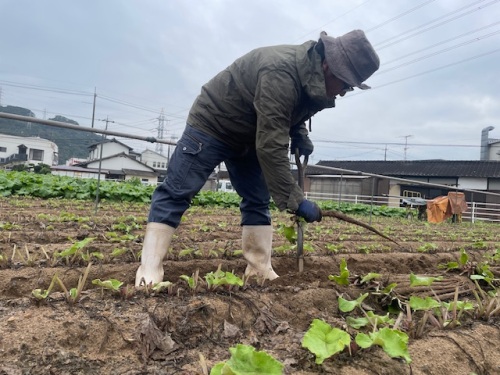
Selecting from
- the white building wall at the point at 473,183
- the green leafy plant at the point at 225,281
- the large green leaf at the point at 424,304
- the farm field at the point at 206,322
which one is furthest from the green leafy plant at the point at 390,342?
the white building wall at the point at 473,183

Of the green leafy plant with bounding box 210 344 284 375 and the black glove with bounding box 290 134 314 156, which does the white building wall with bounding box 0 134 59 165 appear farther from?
the green leafy plant with bounding box 210 344 284 375

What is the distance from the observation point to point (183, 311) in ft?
6.02

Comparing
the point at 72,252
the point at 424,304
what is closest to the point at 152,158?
the point at 72,252

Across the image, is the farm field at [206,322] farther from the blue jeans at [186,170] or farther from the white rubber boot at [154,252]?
the blue jeans at [186,170]

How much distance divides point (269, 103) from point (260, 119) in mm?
99

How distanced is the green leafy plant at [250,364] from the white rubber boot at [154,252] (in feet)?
4.12

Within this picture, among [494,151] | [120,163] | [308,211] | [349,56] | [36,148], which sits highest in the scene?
[494,151]

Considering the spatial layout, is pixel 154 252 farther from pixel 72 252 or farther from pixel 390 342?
pixel 390 342

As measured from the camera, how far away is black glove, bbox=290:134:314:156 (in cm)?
301

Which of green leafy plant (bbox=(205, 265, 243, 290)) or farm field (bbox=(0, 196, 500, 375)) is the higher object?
green leafy plant (bbox=(205, 265, 243, 290))

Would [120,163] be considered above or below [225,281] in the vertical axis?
above

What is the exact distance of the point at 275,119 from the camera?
7.44 feet

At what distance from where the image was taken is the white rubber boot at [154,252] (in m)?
2.42

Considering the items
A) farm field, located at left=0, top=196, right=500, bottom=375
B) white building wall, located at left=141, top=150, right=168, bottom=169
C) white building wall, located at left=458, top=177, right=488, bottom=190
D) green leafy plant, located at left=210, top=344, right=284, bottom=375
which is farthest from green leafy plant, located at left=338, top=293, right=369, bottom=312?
white building wall, located at left=141, top=150, right=168, bottom=169
